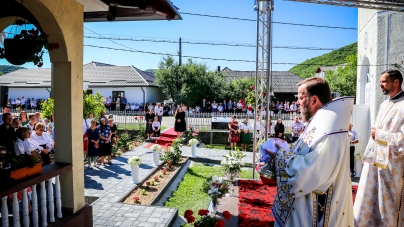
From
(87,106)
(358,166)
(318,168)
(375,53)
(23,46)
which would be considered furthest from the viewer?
(87,106)

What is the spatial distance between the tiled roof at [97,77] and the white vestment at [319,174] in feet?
106

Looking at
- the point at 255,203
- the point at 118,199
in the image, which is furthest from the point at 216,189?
the point at 118,199

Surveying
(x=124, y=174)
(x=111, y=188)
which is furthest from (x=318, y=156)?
(x=124, y=174)

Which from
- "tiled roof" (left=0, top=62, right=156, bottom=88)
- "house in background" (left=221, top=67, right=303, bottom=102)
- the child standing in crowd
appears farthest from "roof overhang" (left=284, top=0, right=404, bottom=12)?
"tiled roof" (left=0, top=62, right=156, bottom=88)

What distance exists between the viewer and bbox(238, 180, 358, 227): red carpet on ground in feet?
18.6

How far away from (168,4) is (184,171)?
704 cm

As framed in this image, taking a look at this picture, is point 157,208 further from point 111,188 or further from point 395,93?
point 395,93

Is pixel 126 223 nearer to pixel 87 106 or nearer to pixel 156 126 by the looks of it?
pixel 87 106

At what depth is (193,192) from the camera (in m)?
8.35

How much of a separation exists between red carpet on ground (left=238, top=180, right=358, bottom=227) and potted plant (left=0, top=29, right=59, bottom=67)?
417 cm

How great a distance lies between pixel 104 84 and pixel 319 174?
115 ft

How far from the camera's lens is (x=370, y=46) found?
11.8 metres

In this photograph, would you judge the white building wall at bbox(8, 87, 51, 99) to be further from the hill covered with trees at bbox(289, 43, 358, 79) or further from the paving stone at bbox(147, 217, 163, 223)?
the hill covered with trees at bbox(289, 43, 358, 79)

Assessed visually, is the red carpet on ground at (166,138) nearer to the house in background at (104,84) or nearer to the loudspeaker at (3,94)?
the loudspeaker at (3,94)
